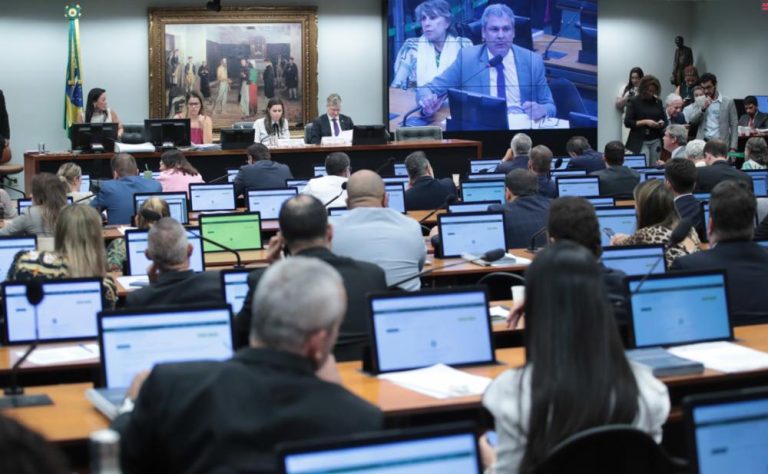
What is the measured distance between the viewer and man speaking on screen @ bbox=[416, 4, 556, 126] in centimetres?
1808

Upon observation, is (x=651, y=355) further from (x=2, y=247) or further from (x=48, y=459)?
(x=2, y=247)

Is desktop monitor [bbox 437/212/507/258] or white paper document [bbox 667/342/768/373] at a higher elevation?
desktop monitor [bbox 437/212/507/258]

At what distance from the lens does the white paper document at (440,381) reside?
3.78 m

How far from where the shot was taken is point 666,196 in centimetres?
612

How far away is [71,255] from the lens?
5406 mm

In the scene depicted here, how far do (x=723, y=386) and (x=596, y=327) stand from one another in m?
1.92

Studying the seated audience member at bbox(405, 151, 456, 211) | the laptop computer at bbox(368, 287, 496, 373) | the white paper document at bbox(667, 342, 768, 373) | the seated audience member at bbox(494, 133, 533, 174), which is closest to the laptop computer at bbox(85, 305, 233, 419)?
the laptop computer at bbox(368, 287, 496, 373)

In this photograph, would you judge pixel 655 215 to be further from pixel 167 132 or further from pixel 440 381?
pixel 167 132

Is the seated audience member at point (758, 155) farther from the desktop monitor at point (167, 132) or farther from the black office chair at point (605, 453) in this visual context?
the black office chair at point (605, 453)

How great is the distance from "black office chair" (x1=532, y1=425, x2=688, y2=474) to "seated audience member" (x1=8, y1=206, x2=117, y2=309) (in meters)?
3.31

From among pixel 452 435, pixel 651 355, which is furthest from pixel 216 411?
pixel 651 355

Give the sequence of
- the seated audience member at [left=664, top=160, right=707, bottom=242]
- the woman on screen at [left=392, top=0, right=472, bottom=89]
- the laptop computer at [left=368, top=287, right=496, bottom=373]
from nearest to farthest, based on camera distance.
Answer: the laptop computer at [left=368, top=287, right=496, bottom=373], the seated audience member at [left=664, top=160, right=707, bottom=242], the woman on screen at [left=392, top=0, right=472, bottom=89]

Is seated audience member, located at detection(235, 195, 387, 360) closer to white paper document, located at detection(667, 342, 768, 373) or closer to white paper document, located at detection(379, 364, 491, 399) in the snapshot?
white paper document, located at detection(379, 364, 491, 399)

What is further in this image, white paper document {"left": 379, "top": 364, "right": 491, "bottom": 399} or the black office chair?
white paper document {"left": 379, "top": 364, "right": 491, "bottom": 399}
